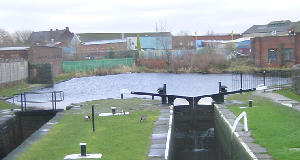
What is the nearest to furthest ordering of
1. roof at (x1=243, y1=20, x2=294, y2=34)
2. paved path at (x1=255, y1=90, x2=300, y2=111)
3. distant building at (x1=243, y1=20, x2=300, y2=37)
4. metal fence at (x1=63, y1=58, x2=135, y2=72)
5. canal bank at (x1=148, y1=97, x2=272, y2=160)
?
canal bank at (x1=148, y1=97, x2=272, y2=160), paved path at (x1=255, y1=90, x2=300, y2=111), metal fence at (x1=63, y1=58, x2=135, y2=72), distant building at (x1=243, y1=20, x2=300, y2=37), roof at (x1=243, y1=20, x2=294, y2=34)

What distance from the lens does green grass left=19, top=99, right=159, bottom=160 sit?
14133mm

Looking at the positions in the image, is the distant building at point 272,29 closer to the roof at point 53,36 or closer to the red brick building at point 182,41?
the red brick building at point 182,41

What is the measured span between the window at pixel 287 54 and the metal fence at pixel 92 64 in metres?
23.9

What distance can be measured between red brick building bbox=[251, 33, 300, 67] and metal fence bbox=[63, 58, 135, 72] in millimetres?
20284

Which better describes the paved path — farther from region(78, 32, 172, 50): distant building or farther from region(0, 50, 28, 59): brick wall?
region(78, 32, 172, 50): distant building

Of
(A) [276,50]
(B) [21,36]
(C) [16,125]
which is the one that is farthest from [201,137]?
(B) [21,36]

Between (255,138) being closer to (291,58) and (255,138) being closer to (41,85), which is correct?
(41,85)

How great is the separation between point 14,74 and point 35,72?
556 centimetres

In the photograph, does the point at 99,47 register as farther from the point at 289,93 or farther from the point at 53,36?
the point at 289,93

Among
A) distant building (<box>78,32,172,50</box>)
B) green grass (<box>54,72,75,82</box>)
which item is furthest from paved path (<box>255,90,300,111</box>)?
distant building (<box>78,32,172,50</box>)

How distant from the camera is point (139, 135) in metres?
16.5

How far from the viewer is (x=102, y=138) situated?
1619cm

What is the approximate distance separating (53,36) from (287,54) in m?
58.8

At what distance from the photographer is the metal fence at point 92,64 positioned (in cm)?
6304
